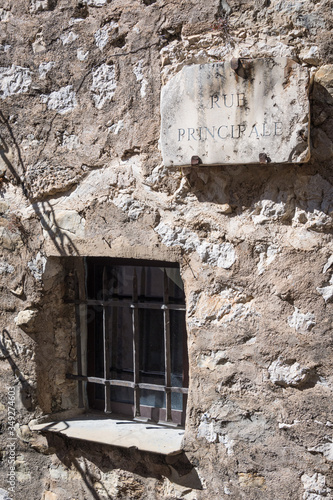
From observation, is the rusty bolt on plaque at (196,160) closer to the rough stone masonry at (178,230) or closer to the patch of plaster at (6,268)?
the rough stone masonry at (178,230)

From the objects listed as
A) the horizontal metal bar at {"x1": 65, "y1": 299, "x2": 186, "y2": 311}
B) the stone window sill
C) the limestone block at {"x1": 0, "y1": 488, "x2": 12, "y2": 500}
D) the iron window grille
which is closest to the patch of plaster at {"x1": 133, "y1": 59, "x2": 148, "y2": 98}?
the iron window grille

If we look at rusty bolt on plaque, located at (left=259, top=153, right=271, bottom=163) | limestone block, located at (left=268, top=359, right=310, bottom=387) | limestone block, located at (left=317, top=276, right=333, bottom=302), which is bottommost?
limestone block, located at (left=268, top=359, right=310, bottom=387)

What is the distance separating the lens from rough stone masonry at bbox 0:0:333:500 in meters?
2.36

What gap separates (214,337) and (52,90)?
1.50 m

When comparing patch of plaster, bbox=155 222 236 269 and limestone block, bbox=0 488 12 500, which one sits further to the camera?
limestone block, bbox=0 488 12 500

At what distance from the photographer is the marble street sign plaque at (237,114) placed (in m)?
2.29

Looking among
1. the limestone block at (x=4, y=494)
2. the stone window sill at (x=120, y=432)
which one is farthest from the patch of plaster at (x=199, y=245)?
the limestone block at (x=4, y=494)

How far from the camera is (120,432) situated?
2.90 meters

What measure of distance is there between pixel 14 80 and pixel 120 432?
6.28 ft

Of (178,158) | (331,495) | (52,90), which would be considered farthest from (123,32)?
(331,495)

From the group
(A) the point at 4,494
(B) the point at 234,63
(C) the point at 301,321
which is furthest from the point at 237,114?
(A) the point at 4,494

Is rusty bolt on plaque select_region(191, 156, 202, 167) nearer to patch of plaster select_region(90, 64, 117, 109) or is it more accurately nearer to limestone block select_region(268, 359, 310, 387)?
patch of plaster select_region(90, 64, 117, 109)

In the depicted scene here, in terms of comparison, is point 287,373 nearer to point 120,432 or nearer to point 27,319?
point 120,432

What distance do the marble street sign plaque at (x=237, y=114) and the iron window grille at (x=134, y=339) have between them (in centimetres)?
69
